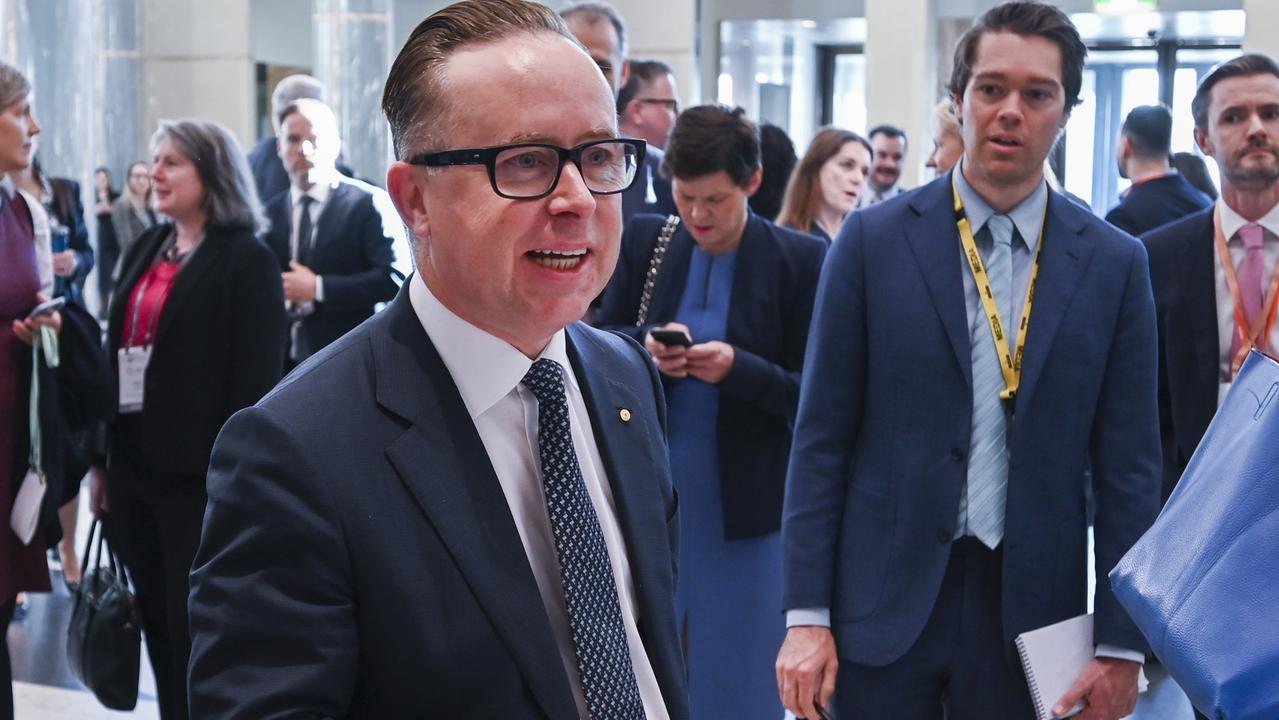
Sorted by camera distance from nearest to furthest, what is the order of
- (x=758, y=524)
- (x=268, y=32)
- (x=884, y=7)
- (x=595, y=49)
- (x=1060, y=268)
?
(x=1060, y=268), (x=758, y=524), (x=595, y=49), (x=884, y=7), (x=268, y=32)

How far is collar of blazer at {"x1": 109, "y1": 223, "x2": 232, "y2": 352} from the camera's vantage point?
12.8ft

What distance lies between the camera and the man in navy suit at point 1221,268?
302cm

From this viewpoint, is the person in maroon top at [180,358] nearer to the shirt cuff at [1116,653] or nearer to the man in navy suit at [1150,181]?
the shirt cuff at [1116,653]

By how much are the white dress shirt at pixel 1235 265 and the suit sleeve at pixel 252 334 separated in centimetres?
255

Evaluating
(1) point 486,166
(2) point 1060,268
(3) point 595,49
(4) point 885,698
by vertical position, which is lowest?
(4) point 885,698

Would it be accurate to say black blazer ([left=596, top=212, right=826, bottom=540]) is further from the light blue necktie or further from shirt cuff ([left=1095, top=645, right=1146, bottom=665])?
shirt cuff ([left=1095, top=645, right=1146, bottom=665])

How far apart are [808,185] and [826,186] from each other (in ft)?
0.25

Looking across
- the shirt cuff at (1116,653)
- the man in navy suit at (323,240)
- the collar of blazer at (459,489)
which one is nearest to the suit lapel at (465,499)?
the collar of blazer at (459,489)

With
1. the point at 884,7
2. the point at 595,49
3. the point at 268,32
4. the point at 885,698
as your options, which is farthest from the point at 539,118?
the point at 268,32

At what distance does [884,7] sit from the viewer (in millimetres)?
12688

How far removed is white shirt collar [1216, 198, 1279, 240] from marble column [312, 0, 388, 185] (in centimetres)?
893

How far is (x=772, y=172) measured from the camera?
4.43m

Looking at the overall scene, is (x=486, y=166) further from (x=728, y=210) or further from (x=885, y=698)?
(x=728, y=210)

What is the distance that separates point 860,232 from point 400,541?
1.39 meters
